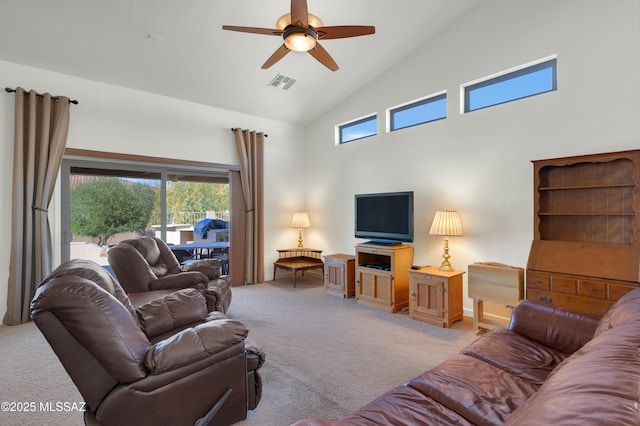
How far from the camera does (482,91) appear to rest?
3.85 metres

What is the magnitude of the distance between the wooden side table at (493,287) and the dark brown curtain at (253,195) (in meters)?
3.53

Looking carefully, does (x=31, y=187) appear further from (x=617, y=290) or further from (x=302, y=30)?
(x=617, y=290)

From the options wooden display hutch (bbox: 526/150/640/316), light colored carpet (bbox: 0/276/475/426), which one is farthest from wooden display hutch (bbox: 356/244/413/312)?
wooden display hutch (bbox: 526/150/640/316)

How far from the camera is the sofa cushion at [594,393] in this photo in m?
0.64

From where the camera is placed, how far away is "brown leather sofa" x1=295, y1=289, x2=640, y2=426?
2.31 ft

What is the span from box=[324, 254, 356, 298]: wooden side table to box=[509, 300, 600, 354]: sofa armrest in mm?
2694

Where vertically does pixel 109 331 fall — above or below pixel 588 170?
below

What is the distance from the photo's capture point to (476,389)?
1.48 m

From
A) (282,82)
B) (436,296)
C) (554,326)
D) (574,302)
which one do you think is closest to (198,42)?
(282,82)

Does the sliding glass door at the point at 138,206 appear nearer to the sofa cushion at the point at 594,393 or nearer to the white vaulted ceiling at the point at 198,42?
the white vaulted ceiling at the point at 198,42

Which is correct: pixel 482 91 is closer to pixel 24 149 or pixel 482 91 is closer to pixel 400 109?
pixel 400 109

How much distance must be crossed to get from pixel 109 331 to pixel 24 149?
3.65 m

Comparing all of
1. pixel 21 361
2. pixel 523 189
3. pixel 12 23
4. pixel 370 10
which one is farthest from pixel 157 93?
pixel 523 189

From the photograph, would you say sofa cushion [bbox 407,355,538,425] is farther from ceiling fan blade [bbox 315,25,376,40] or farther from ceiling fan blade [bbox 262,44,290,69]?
ceiling fan blade [bbox 262,44,290,69]
